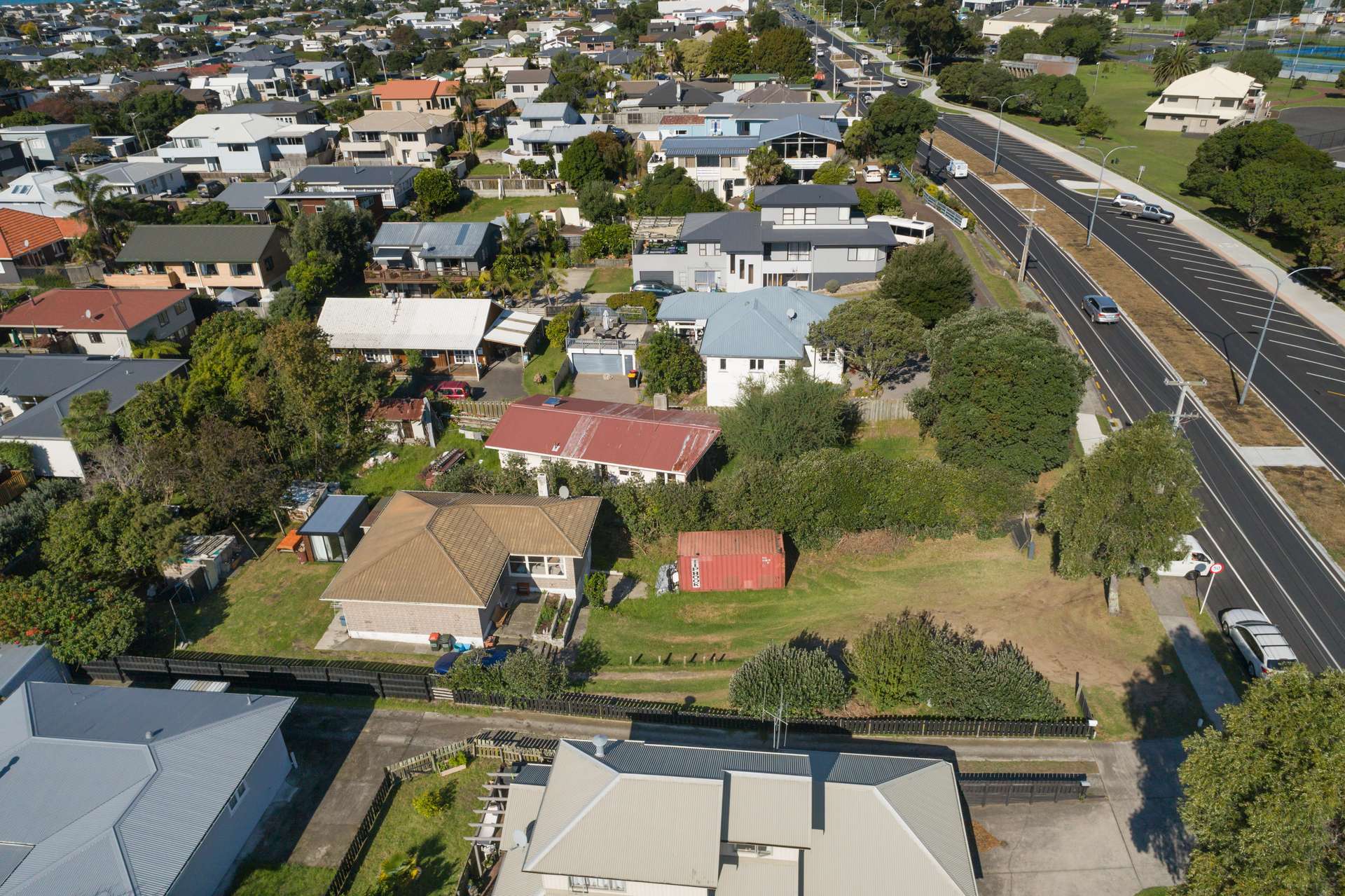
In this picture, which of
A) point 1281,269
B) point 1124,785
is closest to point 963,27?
point 1281,269

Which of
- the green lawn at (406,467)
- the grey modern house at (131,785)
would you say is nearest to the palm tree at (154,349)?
the green lawn at (406,467)

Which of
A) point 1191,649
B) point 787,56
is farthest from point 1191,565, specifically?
point 787,56

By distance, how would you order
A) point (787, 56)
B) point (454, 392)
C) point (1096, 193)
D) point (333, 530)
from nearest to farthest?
point (333, 530), point (454, 392), point (1096, 193), point (787, 56)

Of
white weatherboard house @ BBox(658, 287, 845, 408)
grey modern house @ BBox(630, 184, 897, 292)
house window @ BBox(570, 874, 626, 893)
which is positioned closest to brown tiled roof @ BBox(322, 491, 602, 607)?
house window @ BBox(570, 874, 626, 893)

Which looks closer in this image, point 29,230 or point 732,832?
point 732,832

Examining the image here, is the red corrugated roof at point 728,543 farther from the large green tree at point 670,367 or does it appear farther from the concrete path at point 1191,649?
the concrete path at point 1191,649

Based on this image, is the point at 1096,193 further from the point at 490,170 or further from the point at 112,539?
the point at 112,539

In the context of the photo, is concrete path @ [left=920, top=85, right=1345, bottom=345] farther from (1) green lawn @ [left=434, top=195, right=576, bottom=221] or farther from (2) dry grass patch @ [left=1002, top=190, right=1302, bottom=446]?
(1) green lawn @ [left=434, top=195, right=576, bottom=221]
